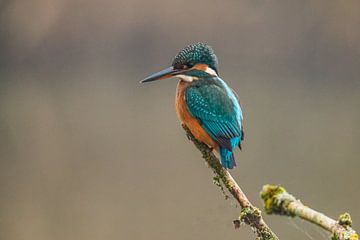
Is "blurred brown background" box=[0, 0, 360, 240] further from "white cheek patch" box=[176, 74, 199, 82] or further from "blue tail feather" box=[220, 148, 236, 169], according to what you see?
"blue tail feather" box=[220, 148, 236, 169]

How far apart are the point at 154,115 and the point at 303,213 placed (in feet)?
32.4

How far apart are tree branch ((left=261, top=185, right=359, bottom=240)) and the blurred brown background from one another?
191 inches

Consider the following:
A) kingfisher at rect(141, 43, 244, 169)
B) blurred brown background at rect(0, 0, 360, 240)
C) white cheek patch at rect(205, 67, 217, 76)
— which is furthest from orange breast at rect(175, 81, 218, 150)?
blurred brown background at rect(0, 0, 360, 240)

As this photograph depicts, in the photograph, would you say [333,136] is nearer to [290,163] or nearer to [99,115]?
[290,163]

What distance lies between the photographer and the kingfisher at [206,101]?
242 centimetres

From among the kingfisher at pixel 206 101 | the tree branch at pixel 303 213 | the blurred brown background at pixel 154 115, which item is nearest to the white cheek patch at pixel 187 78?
the kingfisher at pixel 206 101

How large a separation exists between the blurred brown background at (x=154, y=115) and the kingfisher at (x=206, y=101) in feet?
10.8

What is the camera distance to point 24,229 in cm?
697

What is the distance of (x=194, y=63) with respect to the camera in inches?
101

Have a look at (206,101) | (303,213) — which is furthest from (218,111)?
(303,213)

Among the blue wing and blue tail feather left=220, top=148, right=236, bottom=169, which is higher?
the blue wing

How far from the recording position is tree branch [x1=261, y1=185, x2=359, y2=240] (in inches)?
35.7

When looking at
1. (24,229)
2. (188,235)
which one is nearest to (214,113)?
(188,235)

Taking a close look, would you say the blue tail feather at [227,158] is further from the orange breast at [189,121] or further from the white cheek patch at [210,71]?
the white cheek patch at [210,71]
